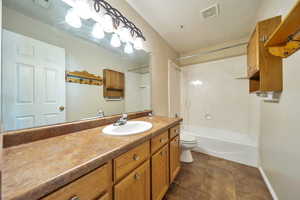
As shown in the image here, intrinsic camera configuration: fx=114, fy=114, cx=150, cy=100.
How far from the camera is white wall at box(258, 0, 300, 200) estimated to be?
2.87 feet

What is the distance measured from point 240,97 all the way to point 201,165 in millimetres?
1628

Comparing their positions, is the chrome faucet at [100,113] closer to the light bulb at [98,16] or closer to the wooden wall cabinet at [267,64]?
the light bulb at [98,16]

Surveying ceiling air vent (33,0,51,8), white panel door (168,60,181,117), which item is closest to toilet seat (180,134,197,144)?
white panel door (168,60,181,117)

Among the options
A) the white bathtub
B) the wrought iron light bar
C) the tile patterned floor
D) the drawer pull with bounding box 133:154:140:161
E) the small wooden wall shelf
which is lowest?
the tile patterned floor

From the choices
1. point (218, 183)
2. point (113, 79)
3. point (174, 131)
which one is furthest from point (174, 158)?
point (113, 79)

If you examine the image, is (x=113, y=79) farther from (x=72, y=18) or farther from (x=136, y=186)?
(x=136, y=186)

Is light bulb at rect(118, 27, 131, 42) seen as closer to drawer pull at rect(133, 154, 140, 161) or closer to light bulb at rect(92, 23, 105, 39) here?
light bulb at rect(92, 23, 105, 39)

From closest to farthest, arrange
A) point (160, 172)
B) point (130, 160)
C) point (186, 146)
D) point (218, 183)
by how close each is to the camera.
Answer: point (130, 160) → point (160, 172) → point (218, 183) → point (186, 146)

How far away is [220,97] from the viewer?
8.60 feet

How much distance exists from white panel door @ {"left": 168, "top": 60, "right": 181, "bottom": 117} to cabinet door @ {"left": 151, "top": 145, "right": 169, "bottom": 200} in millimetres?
1371

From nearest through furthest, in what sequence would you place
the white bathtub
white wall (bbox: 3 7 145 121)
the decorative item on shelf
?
white wall (bbox: 3 7 145 121), the decorative item on shelf, the white bathtub

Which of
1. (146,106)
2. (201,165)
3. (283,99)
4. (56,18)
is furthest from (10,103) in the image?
(201,165)

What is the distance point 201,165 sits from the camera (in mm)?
1868

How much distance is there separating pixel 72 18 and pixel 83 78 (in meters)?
0.51
